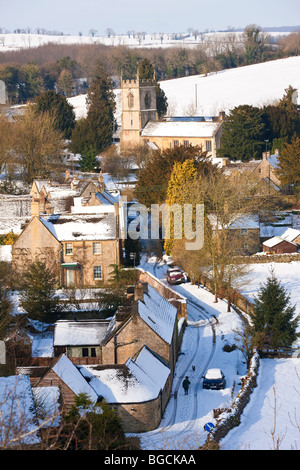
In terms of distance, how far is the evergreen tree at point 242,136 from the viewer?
76.8 metres

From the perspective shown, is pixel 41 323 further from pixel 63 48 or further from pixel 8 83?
pixel 63 48

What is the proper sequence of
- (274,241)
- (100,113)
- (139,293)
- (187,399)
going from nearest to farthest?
(187,399) < (139,293) < (274,241) < (100,113)

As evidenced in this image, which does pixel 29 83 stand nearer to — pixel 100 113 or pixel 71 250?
pixel 100 113

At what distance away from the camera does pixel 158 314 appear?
32.6 metres

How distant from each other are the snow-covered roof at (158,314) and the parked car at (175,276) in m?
9.21

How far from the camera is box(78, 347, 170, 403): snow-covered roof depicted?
88.6 ft

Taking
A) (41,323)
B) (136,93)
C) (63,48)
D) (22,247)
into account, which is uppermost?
(63,48)

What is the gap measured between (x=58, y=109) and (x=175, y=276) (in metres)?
47.0

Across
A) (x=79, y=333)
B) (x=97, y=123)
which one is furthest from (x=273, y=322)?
(x=97, y=123)

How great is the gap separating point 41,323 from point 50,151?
33.8 meters

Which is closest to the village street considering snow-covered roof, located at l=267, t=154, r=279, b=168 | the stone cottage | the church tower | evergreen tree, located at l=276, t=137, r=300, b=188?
the stone cottage

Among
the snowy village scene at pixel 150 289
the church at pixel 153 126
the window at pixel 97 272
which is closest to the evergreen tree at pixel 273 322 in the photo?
the snowy village scene at pixel 150 289
